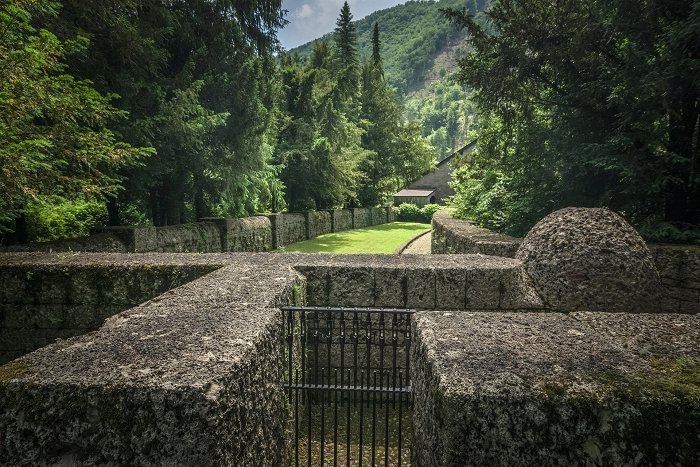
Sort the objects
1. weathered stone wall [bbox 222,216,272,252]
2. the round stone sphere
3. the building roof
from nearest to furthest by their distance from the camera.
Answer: the round stone sphere → weathered stone wall [bbox 222,216,272,252] → the building roof

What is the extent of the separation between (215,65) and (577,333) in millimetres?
15123

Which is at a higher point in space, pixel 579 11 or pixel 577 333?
pixel 579 11

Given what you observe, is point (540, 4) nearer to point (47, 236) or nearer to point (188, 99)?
point (188, 99)

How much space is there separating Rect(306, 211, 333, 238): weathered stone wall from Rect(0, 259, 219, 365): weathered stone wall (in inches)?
758

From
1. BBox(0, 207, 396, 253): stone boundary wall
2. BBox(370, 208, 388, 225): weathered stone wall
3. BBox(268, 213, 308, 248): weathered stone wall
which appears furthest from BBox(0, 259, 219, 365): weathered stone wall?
BBox(370, 208, 388, 225): weathered stone wall

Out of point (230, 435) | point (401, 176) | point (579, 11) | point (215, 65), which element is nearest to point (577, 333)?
point (230, 435)

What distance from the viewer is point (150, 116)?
11.6 m

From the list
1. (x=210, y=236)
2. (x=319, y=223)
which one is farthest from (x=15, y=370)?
(x=319, y=223)

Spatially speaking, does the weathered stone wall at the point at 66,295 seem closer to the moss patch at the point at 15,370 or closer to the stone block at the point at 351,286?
the stone block at the point at 351,286

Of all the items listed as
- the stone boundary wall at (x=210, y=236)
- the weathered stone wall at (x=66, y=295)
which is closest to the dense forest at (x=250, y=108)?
the stone boundary wall at (x=210, y=236)

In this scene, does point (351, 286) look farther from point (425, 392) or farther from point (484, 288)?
point (425, 392)

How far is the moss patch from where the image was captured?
6.18 feet

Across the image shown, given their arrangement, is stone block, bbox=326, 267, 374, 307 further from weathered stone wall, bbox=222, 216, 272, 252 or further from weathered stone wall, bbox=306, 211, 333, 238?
weathered stone wall, bbox=306, 211, 333, 238

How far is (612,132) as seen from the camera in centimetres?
936
